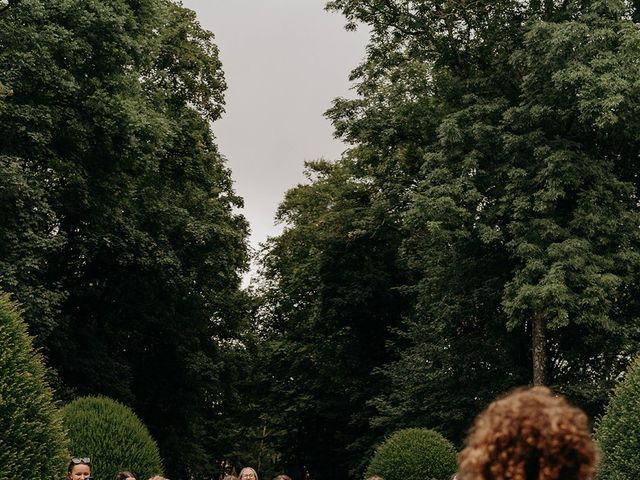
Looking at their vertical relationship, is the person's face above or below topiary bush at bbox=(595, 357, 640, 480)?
below

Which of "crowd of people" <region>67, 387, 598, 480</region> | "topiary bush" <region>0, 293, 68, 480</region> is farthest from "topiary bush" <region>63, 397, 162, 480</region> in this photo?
"crowd of people" <region>67, 387, 598, 480</region>

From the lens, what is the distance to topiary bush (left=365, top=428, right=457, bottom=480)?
69.1 ft

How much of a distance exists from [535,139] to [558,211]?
1.90 meters

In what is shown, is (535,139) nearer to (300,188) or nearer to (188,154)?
(188,154)

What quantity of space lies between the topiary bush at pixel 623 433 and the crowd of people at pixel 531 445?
10.3 metres

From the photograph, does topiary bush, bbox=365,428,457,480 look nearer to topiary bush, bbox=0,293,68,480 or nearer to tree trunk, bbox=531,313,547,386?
tree trunk, bbox=531,313,547,386

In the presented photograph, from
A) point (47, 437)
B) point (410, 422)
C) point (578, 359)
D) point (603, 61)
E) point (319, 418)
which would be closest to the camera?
point (47, 437)

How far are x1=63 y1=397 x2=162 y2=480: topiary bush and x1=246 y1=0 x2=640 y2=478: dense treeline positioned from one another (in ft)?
28.6

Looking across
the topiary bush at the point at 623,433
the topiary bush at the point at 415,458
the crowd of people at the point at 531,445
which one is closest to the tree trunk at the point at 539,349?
the topiary bush at the point at 415,458

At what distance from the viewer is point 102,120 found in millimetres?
23969

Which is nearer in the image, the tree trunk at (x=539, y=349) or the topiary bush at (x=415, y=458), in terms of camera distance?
the topiary bush at (x=415, y=458)

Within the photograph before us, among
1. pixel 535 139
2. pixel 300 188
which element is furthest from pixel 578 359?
pixel 300 188

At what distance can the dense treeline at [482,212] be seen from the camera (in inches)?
864

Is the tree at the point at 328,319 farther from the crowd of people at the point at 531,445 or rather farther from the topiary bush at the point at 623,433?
the crowd of people at the point at 531,445
